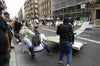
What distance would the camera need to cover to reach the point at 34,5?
7475 cm

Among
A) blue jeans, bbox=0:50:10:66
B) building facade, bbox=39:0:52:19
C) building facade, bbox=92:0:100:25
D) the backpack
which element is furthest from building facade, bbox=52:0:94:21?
blue jeans, bbox=0:50:10:66

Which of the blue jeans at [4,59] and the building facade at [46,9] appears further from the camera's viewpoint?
the building facade at [46,9]

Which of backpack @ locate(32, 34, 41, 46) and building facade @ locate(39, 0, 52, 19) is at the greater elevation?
building facade @ locate(39, 0, 52, 19)

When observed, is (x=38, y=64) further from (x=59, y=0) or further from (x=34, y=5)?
(x=34, y=5)

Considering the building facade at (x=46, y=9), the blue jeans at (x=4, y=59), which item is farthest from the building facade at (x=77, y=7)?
the blue jeans at (x=4, y=59)

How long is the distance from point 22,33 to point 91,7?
23190 millimetres

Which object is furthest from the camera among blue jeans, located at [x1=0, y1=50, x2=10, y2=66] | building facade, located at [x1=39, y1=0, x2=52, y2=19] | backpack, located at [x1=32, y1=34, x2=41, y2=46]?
building facade, located at [x1=39, y1=0, x2=52, y2=19]

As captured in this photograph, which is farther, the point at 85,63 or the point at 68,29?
the point at 85,63

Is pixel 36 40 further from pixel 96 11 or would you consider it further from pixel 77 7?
pixel 77 7

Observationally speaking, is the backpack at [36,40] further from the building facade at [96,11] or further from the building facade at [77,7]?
the building facade at [96,11]

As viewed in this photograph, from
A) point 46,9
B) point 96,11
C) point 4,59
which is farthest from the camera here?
point 46,9

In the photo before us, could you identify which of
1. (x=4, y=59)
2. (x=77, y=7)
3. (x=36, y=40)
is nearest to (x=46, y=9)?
(x=77, y=7)

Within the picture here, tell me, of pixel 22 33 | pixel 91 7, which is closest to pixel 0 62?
pixel 22 33

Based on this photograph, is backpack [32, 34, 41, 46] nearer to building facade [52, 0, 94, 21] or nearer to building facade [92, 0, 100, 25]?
building facade [52, 0, 94, 21]
